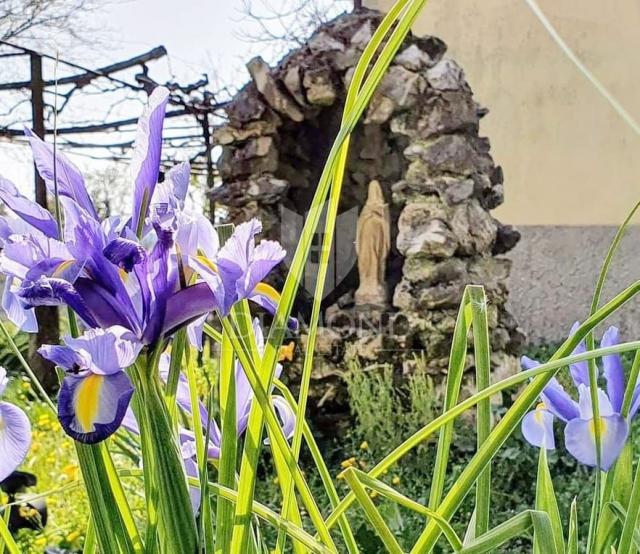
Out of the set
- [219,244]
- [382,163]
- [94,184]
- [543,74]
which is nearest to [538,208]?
[543,74]

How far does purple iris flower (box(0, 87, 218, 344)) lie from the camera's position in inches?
10.1

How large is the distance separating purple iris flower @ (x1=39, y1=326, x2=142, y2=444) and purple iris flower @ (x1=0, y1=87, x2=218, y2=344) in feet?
0.06

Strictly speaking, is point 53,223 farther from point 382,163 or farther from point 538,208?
point 538,208

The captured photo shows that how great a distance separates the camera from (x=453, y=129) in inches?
86.4

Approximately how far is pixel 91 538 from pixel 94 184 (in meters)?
2.44

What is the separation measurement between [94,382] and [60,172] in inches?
3.7

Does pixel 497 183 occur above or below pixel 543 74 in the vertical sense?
below

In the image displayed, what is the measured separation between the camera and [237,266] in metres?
0.26

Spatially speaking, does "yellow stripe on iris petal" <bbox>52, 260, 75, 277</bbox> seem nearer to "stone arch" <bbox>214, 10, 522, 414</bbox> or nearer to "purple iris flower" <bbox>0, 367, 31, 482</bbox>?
"purple iris flower" <bbox>0, 367, 31, 482</bbox>

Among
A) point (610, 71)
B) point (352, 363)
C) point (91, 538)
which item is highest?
point (610, 71)

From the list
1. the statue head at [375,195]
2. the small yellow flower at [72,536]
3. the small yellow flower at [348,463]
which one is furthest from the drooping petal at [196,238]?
the statue head at [375,195]

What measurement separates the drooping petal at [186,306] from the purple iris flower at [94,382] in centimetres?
2
